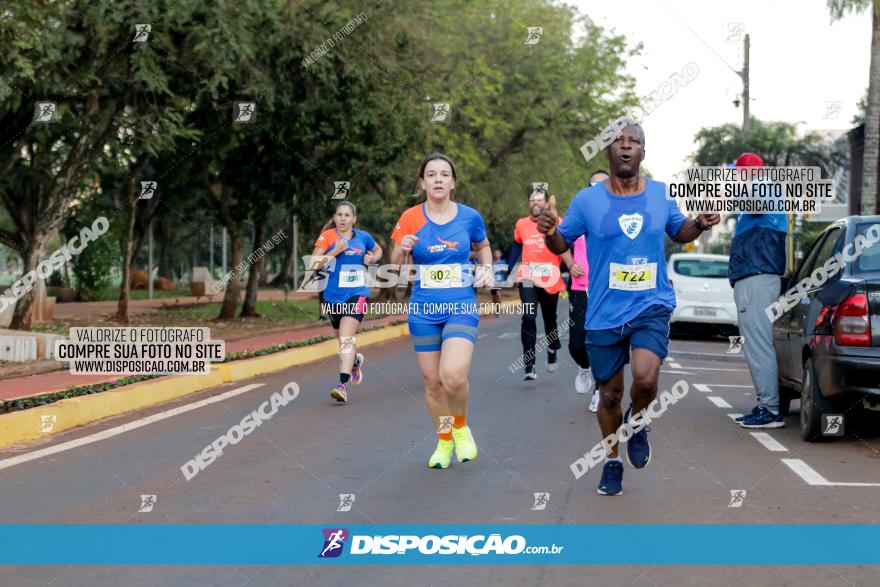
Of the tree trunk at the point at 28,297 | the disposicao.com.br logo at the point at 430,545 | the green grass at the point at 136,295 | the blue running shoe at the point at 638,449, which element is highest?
the tree trunk at the point at 28,297

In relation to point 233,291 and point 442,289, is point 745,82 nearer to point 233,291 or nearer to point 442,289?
point 233,291

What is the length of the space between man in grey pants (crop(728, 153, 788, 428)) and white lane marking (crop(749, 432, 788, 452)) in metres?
0.43

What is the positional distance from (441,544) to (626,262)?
6.68 ft

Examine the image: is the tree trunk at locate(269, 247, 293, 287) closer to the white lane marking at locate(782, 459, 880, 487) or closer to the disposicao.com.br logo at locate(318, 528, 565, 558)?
the white lane marking at locate(782, 459, 880, 487)

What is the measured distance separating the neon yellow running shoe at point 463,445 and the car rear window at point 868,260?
10.2 ft

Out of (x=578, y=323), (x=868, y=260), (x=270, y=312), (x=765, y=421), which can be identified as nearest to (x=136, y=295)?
(x=270, y=312)

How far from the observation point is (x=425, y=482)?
7.40 m

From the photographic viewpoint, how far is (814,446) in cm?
888

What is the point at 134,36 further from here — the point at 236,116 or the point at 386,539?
the point at 386,539

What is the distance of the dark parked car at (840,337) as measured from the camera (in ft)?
27.3

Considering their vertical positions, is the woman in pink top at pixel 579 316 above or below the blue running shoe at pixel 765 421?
above

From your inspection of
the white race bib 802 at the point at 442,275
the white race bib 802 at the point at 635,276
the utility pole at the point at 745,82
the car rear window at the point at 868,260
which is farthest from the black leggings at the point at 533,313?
the utility pole at the point at 745,82

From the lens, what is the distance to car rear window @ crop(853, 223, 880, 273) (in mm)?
8688

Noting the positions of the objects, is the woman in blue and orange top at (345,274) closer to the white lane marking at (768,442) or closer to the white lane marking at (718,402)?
the white lane marking at (718,402)
